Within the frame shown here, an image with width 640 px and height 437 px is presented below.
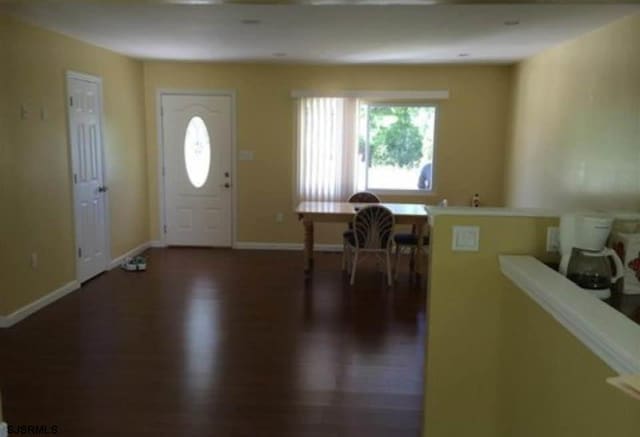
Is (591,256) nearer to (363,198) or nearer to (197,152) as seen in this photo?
(363,198)

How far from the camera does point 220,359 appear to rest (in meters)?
3.47

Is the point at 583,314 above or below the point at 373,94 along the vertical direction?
below

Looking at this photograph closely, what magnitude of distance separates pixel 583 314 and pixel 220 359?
2.49 meters

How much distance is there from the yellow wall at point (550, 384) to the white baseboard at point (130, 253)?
4.81 m

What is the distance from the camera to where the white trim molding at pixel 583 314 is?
4.38 feet

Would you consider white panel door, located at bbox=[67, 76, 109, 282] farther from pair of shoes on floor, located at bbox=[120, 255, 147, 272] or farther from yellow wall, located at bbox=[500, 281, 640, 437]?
yellow wall, located at bbox=[500, 281, 640, 437]

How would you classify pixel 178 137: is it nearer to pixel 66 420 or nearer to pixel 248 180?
pixel 248 180

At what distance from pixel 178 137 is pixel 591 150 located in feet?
16.1

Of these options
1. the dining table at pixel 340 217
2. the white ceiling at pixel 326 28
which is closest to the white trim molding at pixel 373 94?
the white ceiling at pixel 326 28

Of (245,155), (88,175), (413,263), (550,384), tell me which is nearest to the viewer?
(550,384)

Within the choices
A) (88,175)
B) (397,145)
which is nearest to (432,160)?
(397,145)

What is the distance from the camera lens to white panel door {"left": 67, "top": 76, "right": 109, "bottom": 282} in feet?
16.5

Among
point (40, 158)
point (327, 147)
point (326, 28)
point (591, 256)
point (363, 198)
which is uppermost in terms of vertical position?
point (326, 28)

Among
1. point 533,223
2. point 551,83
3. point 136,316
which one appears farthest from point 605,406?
point 551,83
